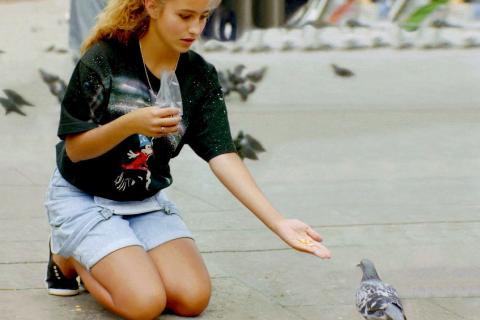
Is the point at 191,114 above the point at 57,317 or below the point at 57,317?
above

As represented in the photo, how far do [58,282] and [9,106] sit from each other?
4.94 m

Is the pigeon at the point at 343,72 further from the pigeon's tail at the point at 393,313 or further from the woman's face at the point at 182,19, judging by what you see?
the pigeon's tail at the point at 393,313

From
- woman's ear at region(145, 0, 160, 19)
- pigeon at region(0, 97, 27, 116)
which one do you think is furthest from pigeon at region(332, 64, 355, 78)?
woman's ear at region(145, 0, 160, 19)

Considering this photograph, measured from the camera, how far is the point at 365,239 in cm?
606

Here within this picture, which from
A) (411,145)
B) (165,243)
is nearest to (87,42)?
(165,243)

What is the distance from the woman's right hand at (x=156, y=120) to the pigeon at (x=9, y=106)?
5.63m

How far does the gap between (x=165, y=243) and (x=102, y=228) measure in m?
0.32

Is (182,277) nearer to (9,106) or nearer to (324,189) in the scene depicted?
(324,189)

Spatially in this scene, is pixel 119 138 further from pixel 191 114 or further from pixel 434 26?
pixel 434 26

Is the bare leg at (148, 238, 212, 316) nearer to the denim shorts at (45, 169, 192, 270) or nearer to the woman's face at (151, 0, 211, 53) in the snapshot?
the denim shorts at (45, 169, 192, 270)

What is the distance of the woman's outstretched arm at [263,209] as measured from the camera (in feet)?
13.6

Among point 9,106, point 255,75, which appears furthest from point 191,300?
point 255,75

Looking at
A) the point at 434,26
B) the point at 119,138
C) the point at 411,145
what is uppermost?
the point at 434,26

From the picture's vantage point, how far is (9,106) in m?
9.54
